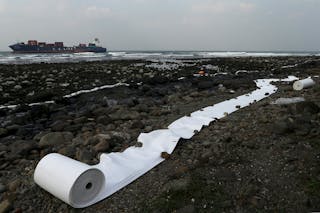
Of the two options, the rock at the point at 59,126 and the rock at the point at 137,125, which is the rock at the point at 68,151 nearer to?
the rock at the point at 59,126

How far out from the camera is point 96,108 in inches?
307

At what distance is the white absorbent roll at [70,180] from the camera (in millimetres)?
3100

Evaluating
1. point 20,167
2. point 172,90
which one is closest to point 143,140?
point 20,167

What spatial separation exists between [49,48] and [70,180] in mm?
69924

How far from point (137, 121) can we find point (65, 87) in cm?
648

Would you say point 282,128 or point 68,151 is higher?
point 282,128

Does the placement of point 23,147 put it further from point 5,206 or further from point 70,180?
point 70,180

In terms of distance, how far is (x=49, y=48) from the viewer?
67000mm

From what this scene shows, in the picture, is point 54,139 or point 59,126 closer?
point 54,139

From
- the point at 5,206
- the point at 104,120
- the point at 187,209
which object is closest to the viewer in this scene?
the point at 187,209

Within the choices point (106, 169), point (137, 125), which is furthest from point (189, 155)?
point (137, 125)

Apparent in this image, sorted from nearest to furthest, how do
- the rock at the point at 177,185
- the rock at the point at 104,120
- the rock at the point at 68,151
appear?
the rock at the point at 177,185, the rock at the point at 68,151, the rock at the point at 104,120

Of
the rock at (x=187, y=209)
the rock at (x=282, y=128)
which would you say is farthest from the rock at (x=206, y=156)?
the rock at (x=282, y=128)

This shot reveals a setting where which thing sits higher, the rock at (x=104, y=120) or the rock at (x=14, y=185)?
the rock at (x=104, y=120)
